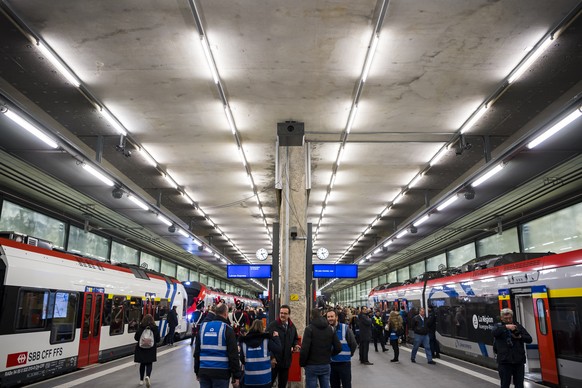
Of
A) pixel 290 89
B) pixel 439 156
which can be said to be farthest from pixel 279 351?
pixel 439 156

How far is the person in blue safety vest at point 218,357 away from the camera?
5199 mm

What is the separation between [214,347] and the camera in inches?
207

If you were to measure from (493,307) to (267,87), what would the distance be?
7849 mm

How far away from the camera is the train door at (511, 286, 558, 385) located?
8766 millimetres

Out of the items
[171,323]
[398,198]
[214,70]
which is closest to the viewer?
[214,70]

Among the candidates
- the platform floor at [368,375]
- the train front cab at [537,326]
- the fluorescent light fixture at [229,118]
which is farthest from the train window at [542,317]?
the fluorescent light fixture at [229,118]

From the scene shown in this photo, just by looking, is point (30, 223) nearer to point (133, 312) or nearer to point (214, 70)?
point (133, 312)

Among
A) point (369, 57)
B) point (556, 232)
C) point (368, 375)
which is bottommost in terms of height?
point (368, 375)

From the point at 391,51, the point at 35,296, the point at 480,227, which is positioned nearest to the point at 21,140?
the point at 35,296

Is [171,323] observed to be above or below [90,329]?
below

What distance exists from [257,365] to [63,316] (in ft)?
21.1

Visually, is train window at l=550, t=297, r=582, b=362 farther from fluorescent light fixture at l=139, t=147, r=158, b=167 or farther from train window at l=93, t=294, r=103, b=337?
train window at l=93, t=294, r=103, b=337

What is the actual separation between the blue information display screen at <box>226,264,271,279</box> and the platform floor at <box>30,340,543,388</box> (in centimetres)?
A: 286

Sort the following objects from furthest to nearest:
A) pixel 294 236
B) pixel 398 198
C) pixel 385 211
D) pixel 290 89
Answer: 1. pixel 385 211
2. pixel 398 198
3. pixel 294 236
4. pixel 290 89
